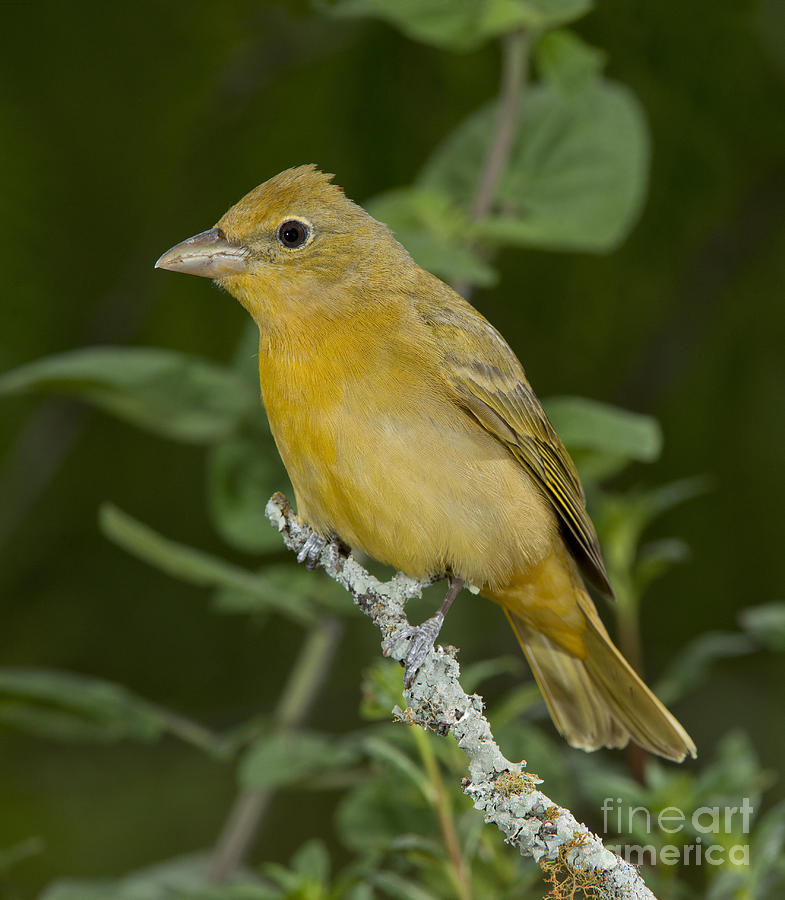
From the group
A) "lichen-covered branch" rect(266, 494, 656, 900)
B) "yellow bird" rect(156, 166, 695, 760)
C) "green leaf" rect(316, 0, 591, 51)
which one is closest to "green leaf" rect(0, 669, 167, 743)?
"yellow bird" rect(156, 166, 695, 760)

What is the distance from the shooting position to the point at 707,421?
5.55 m

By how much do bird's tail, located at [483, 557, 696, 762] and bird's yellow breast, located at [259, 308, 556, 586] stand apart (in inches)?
13.0

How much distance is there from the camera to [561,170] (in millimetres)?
3963

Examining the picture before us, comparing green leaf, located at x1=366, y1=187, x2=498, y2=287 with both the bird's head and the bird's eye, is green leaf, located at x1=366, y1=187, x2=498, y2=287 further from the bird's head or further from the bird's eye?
the bird's eye

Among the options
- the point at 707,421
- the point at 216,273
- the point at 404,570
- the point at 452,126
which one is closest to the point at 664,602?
the point at 707,421

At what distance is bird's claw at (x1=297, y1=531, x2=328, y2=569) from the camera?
10.2ft

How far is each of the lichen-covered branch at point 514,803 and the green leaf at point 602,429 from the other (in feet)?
3.69

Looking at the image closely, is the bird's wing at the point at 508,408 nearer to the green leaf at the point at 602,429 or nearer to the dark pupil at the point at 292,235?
the green leaf at the point at 602,429

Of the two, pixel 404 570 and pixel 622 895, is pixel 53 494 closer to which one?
pixel 404 570

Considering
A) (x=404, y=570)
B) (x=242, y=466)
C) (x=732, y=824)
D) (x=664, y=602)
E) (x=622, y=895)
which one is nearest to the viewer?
(x=622, y=895)

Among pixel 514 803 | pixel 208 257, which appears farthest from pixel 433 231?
pixel 514 803

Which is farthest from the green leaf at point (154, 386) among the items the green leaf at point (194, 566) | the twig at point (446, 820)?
the twig at point (446, 820)

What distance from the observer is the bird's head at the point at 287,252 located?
3.37 meters

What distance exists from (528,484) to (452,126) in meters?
2.53
